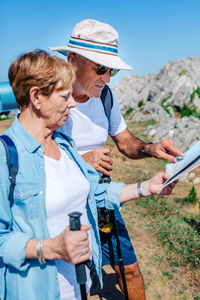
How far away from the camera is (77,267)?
1.68 m

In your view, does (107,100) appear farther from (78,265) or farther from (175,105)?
(175,105)

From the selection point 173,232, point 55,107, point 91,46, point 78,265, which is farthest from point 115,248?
point 173,232

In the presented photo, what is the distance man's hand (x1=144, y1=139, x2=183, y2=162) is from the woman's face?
40.5 inches

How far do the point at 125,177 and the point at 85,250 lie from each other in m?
8.03

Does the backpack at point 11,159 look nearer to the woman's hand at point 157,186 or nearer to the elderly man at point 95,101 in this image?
the elderly man at point 95,101

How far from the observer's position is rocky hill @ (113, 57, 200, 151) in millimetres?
20000

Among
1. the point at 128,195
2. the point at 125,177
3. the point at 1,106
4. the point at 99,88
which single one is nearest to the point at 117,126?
the point at 99,88

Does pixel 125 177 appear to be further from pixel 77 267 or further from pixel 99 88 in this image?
pixel 77 267

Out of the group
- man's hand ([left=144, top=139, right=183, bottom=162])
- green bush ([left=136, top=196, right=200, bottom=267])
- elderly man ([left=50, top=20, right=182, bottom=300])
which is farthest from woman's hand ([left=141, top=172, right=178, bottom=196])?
green bush ([left=136, top=196, right=200, bottom=267])

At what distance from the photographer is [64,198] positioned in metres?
1.78

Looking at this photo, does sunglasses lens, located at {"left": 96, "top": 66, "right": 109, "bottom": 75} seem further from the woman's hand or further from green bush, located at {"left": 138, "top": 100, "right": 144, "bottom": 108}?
green bush, located at {"left": 138, "top": 100, "right": 144, "bottom": 108}

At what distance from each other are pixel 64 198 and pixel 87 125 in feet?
3.15

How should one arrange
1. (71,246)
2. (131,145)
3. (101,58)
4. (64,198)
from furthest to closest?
(131,145) < (101,58) < (64,198) < (71,246)

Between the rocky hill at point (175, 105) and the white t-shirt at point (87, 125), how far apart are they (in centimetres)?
1585
